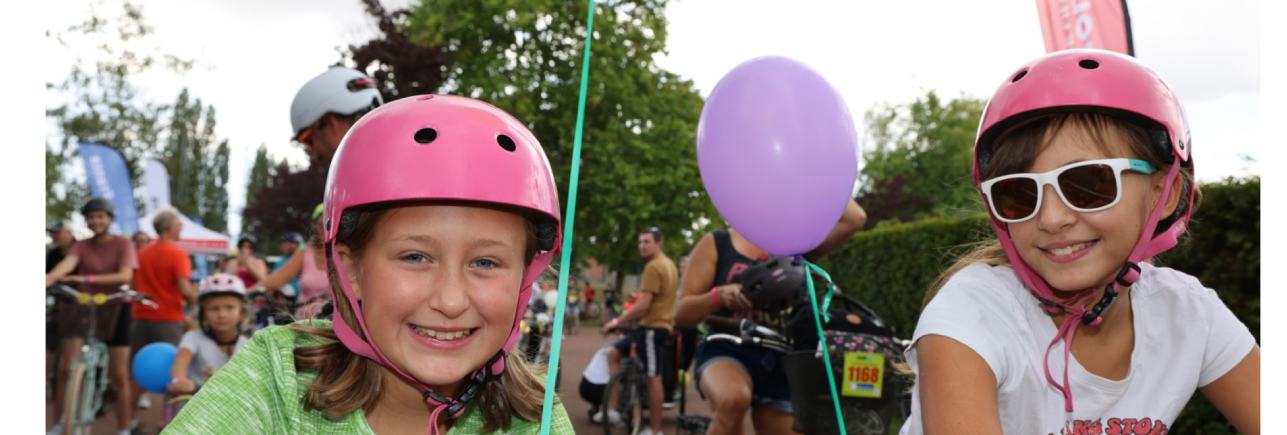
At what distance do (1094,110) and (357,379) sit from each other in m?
1.70

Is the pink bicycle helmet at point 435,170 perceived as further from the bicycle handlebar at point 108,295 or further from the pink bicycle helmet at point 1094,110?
the bicycle handlebar at point 108,295

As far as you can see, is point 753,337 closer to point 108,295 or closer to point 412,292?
point 412,292

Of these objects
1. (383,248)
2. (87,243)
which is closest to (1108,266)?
(383,248)

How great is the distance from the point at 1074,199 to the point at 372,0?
24339 mm

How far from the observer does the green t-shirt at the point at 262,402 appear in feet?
5.84

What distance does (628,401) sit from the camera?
8969mm

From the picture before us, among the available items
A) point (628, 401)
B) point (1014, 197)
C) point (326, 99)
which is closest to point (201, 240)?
point (628, 401)

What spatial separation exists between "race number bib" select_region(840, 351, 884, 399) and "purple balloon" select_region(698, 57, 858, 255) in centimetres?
54

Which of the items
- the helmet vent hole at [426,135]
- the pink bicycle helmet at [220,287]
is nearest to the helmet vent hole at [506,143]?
the helmet vent hole at [426,135]

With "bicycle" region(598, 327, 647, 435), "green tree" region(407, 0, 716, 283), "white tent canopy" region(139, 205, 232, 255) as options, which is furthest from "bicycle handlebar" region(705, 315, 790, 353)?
"white tent canopy" region(139, 205, 232, 255)

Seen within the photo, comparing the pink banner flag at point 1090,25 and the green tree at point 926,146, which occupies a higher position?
the green tree at point 926,146

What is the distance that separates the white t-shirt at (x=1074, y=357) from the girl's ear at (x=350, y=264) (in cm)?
124

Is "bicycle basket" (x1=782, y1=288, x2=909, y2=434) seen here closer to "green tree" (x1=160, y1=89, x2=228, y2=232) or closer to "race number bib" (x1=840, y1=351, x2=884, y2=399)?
"race number bib" (x1=840, y1=351, x2=884, y2=399)

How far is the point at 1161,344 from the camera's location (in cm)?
237
